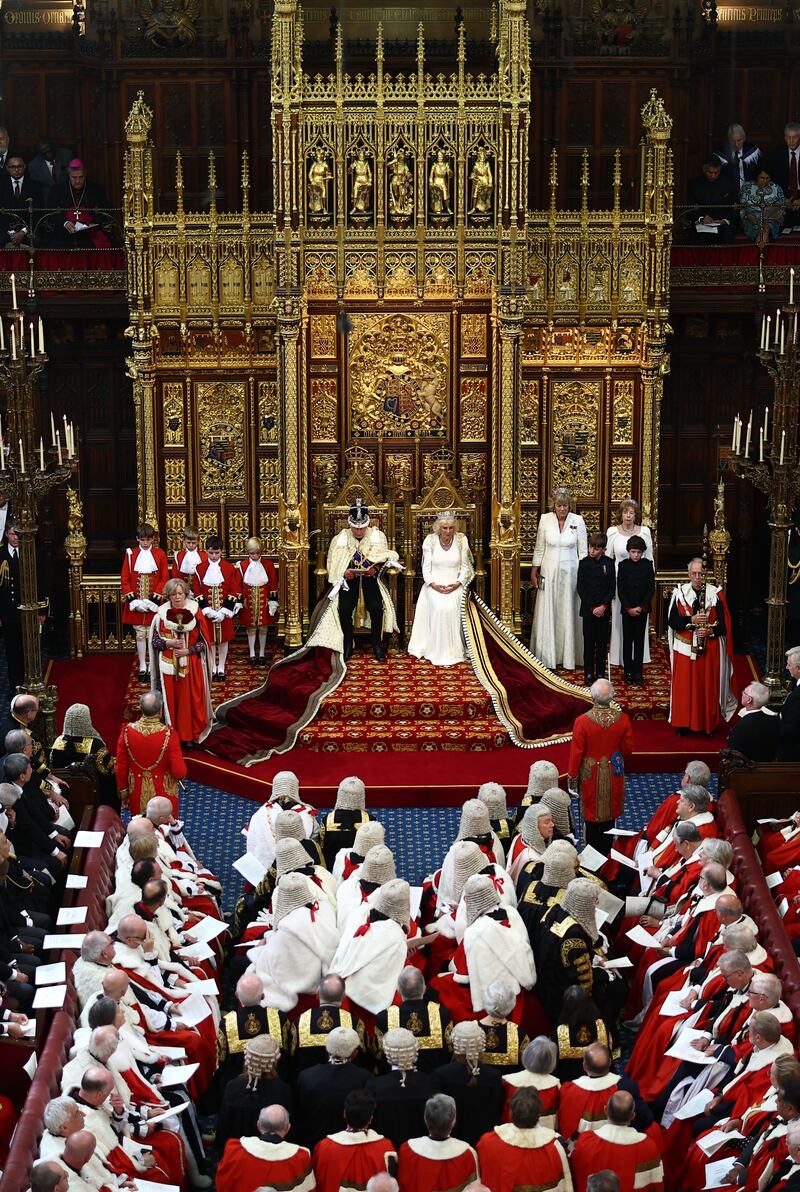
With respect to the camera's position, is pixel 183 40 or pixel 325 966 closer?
pixel 325 966

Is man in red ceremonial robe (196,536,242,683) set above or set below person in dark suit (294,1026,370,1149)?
above

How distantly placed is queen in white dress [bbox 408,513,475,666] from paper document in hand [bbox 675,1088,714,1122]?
8840mm

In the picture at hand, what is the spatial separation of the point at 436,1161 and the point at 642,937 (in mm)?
3550

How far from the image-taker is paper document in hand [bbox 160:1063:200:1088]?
11203 mm

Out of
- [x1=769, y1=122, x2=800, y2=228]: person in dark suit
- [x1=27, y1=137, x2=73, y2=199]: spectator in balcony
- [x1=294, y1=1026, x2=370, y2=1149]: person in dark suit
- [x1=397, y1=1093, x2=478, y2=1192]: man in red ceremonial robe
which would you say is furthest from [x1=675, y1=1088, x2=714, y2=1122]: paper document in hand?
[x1=27, y1=137, x2=73, y2=199]: spectator in balcony

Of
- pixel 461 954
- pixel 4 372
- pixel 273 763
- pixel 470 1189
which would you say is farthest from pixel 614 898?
pixel 4 372

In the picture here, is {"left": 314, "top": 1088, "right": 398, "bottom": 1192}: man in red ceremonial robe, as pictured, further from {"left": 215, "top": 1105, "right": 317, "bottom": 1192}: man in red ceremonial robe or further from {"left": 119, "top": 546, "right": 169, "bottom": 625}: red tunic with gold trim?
{"left": 119, "top": 546, "right": 169, "bottom": 625}: red tunic with gold trim

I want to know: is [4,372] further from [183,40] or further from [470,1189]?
[470,1189]

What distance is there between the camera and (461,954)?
39.5 feet

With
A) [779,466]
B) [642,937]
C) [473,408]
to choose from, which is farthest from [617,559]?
[642,937]

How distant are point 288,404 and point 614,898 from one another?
28.3ft

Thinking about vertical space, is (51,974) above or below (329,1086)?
above

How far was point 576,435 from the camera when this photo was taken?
70.4 ft

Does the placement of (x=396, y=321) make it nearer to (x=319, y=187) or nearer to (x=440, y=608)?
(x=319, y=187)
